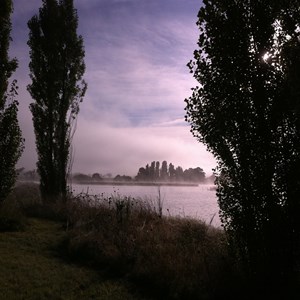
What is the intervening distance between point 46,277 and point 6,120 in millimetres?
7702

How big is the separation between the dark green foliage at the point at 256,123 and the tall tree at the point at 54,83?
41.7 ft

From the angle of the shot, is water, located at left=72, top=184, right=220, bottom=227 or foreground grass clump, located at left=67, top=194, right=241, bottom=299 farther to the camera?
water, located at left=72, top=184, right=220, bottom=227

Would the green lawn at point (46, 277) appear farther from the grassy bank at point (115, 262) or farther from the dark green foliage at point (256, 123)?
the dark green foliage at point (256, 123)

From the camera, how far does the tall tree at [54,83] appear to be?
17.8 metres

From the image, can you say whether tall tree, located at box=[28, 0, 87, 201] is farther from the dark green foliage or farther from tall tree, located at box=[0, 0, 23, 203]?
the dark green foliage

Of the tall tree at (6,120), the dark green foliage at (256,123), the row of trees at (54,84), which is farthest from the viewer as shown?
the row of trees at (54,84)

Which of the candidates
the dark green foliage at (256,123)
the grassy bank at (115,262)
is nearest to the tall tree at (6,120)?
the grassy bank at (115,262)

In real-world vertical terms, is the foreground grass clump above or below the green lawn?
above

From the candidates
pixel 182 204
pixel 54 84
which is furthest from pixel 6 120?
pixel 182 204

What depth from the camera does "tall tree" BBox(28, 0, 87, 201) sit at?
17.8 m

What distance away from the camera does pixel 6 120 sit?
40.9 ft

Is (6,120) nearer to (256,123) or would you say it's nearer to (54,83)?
(54,83)

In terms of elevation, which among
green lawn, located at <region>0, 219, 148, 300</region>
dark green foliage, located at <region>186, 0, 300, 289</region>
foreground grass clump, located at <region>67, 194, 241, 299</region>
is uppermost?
dark green foliage, located at <region>186, 0, 300, 289</region>

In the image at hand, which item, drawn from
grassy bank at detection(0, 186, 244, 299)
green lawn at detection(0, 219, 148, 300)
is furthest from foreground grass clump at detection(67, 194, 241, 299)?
green lawn at detection(0, 219, 148, 300)
